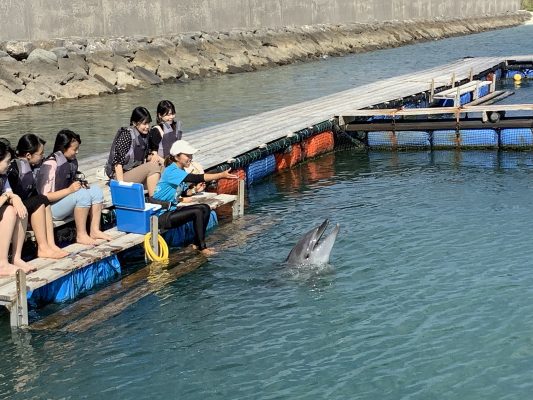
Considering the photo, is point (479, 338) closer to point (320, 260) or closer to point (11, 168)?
point (320, 260)

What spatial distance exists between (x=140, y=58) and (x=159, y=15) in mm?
4423

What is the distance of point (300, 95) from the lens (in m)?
25.9

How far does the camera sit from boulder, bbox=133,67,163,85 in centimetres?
2909

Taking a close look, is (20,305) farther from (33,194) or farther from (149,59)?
(149,59)

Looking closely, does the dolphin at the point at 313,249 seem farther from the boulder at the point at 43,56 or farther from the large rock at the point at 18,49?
the large rock at the point at 18,49

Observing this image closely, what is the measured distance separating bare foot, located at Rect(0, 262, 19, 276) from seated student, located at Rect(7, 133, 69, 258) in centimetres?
52

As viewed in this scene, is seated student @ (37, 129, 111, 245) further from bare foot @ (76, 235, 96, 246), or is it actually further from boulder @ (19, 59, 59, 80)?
boulder @ (19, 59, 59, 80)

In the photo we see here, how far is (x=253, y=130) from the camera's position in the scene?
16.0 metres

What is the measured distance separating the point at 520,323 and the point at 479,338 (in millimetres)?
500

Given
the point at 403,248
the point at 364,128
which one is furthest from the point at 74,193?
the point at 364,128

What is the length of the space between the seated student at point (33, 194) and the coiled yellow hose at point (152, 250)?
103cm

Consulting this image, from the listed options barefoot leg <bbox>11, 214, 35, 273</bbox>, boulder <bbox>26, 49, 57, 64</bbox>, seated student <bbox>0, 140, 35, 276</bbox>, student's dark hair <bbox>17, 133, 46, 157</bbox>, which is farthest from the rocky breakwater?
seated student <bbox>0, 140, 35, 276</bbox>

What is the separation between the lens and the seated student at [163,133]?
36.8 feet

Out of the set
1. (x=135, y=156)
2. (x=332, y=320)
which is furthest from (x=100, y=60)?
(x=332, y=320)
